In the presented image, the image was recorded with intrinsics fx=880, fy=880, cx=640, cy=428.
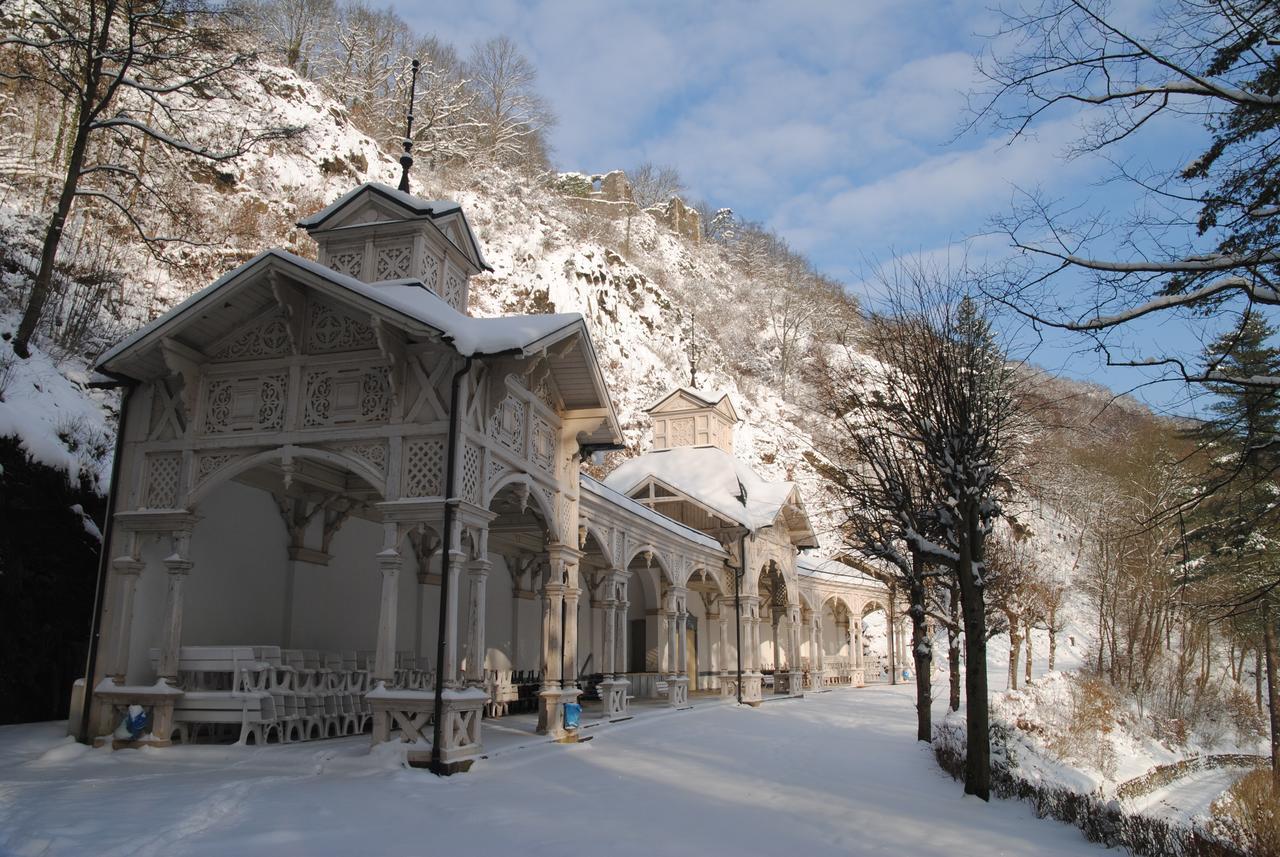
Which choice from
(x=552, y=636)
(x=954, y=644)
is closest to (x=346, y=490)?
(x=552, y=636)

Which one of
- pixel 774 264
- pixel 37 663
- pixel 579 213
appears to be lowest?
pixel 37 663

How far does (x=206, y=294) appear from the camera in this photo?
38.1ft

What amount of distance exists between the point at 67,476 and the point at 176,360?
15.7 feet

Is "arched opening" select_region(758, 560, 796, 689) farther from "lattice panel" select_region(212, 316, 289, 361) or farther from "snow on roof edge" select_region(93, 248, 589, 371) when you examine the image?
"lattice panel" select_region(212, 316, 289, 361)

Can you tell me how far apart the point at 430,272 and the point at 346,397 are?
3373 mm

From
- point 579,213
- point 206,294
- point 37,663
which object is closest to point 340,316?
point 206,294

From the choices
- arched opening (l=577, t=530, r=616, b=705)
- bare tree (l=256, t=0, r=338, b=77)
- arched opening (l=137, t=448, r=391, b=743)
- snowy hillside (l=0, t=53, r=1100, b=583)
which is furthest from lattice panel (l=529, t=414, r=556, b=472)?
bare tree (l=256, t=0, r=338, b=77)

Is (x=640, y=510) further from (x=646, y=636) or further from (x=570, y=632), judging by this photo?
(x=646, y=636)

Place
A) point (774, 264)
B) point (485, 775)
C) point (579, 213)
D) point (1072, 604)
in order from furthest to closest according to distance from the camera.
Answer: point (774, 264)
point (579, 213)
point (1072, 604)
point (485, 775)

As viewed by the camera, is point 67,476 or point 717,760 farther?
point 67,476

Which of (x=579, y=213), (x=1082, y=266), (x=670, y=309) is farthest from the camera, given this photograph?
(x=579, y=213)

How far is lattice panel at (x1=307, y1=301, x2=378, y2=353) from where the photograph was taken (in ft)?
38.9

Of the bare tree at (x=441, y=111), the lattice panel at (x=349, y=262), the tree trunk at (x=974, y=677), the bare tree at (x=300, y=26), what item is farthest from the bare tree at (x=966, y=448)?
the bare tree at (x=300, y=26)

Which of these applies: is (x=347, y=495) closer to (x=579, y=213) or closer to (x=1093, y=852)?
(x=1093, y=852)
